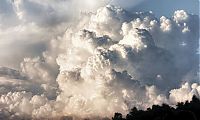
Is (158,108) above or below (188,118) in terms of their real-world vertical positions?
above

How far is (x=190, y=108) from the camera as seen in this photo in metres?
189

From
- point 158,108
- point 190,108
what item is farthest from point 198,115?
point 158,108

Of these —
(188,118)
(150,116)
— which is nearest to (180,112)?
(188,118)

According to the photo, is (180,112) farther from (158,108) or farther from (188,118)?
(158,108)

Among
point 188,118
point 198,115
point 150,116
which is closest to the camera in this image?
point 188,118

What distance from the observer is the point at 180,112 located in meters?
178

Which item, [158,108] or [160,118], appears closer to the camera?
[160,118]

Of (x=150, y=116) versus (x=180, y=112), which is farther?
(x=150, y=116)

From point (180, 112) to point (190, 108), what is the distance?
12915mm

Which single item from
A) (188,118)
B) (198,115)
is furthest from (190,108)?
(188,118)

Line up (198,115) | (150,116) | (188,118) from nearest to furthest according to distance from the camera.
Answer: (188,118) < (198,115) < (150,116)

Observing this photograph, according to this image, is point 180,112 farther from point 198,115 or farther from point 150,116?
point 150,116

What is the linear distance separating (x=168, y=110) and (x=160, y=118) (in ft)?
31.2

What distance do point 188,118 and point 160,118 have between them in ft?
46.3
